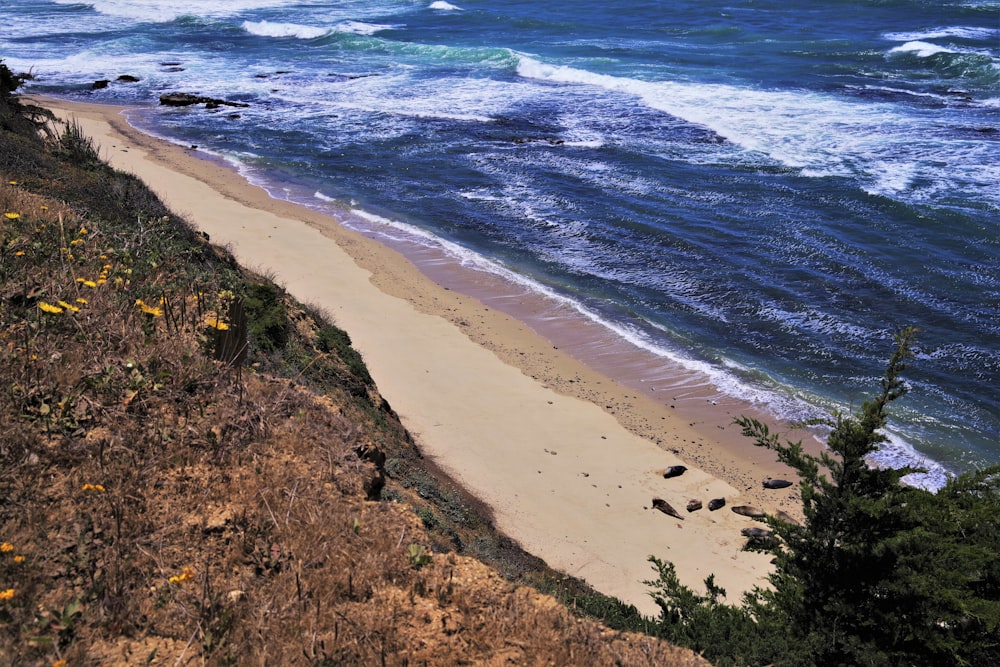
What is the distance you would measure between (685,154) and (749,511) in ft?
61.5

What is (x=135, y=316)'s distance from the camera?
6410 mm

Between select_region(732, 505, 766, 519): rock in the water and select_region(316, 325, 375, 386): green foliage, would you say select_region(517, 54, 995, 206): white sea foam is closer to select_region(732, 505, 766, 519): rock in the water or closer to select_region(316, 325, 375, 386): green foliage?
select_region(732, 505, 766, 519): rock in the water

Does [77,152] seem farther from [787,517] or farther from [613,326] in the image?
[787,517]

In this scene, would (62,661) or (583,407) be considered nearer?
(62,661)

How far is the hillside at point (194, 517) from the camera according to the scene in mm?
4324

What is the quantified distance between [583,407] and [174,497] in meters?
9.11

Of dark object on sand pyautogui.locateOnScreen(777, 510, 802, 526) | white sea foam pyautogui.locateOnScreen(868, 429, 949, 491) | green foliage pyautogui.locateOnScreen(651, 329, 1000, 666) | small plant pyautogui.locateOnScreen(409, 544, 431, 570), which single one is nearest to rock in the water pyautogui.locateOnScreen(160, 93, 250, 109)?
white sea foam pyautogui.locateOnScreen(868, 429, 949, 491)

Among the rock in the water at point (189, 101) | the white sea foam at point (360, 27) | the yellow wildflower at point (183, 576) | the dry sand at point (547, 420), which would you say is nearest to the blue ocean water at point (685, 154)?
the white sea foam at point (360, 27)

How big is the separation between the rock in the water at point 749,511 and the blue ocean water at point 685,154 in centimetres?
292

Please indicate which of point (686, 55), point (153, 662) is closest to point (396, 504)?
point (153, 662)

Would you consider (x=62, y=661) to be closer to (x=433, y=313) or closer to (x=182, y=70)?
(x=433, y=313)

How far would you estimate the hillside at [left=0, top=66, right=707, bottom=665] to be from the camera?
4.32m

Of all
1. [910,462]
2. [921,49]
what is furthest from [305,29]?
[910,462]

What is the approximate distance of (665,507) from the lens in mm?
11070
